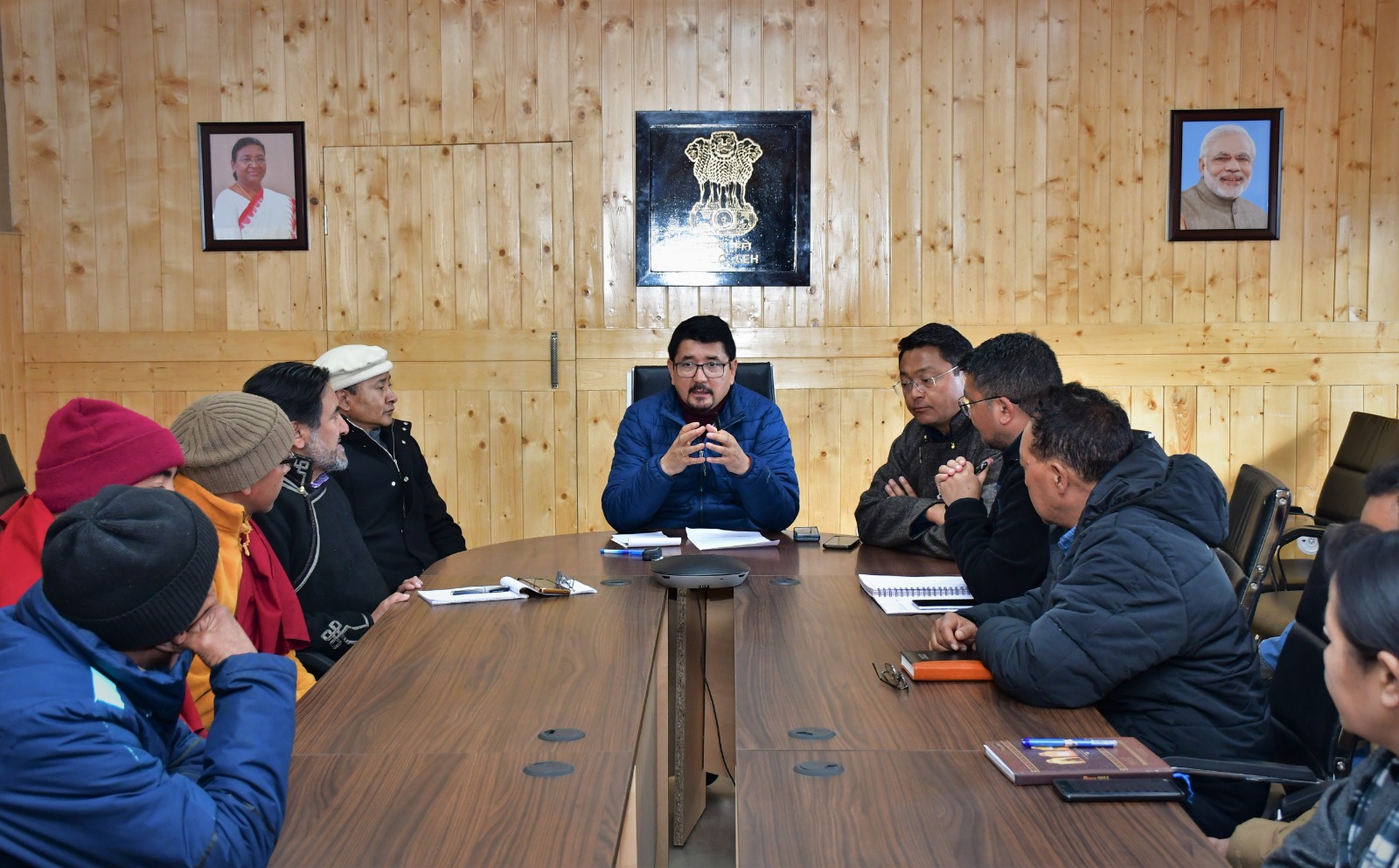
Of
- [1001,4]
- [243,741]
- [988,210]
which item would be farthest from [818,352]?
[243,741]

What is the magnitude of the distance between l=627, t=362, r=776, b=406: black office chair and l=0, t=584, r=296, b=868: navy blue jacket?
9.44 feet

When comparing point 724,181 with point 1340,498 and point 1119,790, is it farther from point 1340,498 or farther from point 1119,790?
point 1119,790

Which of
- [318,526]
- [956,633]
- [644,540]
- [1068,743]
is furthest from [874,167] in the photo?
[1068,743]

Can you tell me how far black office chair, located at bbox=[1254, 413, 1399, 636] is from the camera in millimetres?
3627

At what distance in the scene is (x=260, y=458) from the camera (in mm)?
2240

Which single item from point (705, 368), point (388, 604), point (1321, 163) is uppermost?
point (1321, 163)

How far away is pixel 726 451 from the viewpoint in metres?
3.39

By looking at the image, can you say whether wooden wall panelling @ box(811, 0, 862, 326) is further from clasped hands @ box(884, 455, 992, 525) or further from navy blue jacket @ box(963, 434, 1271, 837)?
navy blue jacket @ box(963, 434, 1271, 837)

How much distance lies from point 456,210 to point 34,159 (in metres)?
2.00

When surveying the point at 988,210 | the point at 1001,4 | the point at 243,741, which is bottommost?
the point at 243,741

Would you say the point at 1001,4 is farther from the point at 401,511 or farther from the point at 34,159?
the point at 34,159

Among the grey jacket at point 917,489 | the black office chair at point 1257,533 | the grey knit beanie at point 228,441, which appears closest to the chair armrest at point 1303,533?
the black office chair at point 1257,533

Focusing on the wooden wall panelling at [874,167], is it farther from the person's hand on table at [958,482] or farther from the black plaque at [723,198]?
the person's hand on table at [958,482]

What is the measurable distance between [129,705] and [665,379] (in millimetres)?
2986
